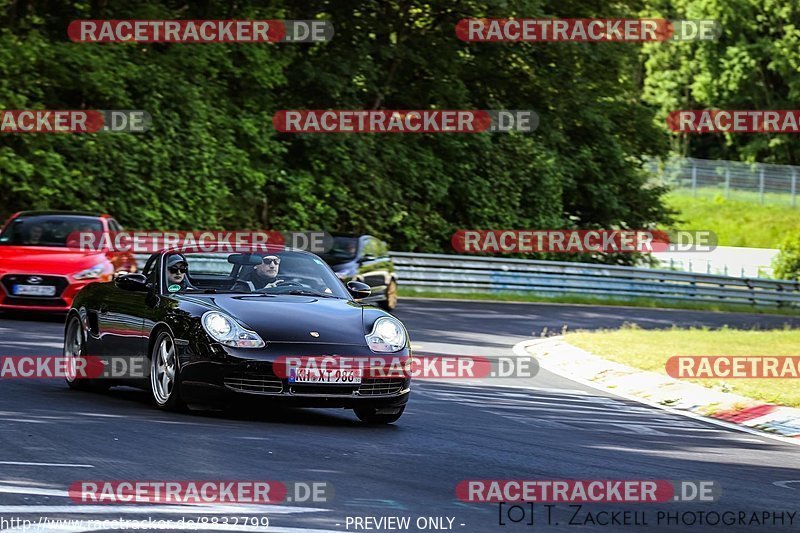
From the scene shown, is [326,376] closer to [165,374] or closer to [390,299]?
[165,374]

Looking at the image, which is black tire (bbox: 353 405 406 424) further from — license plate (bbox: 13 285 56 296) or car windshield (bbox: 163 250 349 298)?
license plate (bbox: 13 285 56 296)

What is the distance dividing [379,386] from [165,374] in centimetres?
169

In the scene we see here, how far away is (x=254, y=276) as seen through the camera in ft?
38.5

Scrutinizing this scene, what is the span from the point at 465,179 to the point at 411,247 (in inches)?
138

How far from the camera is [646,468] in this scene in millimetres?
9641

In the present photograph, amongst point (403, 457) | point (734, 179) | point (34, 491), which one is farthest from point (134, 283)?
point (734, 179)

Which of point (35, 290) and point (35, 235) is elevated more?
point (35, 235)

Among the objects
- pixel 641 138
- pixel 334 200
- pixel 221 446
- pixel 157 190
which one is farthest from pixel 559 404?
pixel 641 138

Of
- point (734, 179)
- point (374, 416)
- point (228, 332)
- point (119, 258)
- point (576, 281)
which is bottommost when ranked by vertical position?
point (576, 281)

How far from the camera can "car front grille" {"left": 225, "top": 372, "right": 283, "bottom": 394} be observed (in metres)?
10.5

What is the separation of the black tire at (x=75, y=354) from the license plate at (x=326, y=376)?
2.64 meters

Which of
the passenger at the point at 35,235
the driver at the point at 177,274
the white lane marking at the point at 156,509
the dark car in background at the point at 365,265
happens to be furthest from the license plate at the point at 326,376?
the dark car in background at the point at 365,265

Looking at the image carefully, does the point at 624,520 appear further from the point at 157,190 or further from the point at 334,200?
the point at 334,200

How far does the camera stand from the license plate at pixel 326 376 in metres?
10.5
